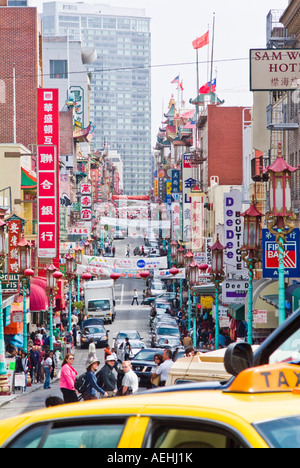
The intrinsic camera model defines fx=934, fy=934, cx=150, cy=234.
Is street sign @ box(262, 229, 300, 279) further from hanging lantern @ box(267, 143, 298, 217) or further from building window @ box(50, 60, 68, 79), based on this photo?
building window @ box(50, 60, 68, 79)

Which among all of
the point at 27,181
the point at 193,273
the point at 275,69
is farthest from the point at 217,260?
the point at 27,181

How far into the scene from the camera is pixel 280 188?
21.3 meters

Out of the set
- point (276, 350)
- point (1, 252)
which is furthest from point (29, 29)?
point (276, 350)

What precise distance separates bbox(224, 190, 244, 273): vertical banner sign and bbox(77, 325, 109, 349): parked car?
10988mm

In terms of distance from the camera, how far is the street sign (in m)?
26.5

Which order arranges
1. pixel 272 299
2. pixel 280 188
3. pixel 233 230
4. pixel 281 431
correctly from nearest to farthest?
pixel 281 431, pixel 280 188, pixel 272 299, pixel 233 230

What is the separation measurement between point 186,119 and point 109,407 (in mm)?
129113

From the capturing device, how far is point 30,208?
55688 millimetres

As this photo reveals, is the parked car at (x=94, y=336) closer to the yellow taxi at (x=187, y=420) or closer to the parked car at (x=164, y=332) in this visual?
the parked car at (x=164, y=332)

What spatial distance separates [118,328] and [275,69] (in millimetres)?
35410

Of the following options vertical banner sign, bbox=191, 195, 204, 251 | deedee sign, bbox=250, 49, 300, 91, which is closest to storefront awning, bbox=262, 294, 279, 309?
deedee sign, bbox=250, 49, 300, 91

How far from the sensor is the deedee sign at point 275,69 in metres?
26.5

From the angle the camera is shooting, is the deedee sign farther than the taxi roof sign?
Yes

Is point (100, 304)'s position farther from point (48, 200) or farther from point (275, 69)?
point (275, 69)
